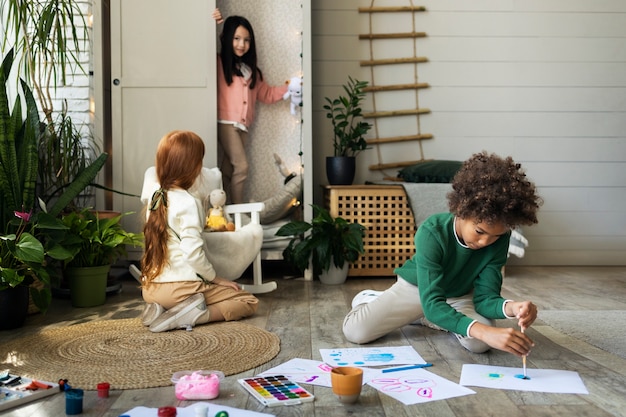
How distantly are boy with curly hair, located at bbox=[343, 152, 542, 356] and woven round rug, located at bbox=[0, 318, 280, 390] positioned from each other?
18.3 inches

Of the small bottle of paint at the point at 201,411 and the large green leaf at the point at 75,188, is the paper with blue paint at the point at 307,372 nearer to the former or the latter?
the small bottle of paint at the point at 201,411

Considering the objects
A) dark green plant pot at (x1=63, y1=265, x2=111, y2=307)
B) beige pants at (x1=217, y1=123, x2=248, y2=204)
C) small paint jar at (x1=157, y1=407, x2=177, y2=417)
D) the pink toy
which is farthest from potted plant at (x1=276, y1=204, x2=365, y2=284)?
small paint jar at (x1=157, y1=407, x2=177, y2=417)

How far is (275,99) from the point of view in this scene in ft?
14.7

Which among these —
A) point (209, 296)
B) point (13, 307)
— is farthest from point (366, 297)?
point (13, 307)

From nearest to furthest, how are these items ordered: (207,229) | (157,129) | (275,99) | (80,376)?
(80,376) < (207,229) < (157,129) < (275,99)

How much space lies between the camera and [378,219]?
438 cm

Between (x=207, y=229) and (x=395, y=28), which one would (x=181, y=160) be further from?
(x=395, y=28)

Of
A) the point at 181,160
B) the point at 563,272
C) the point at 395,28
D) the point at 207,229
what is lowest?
the point at 563,272

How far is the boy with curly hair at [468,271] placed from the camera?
2184 mm

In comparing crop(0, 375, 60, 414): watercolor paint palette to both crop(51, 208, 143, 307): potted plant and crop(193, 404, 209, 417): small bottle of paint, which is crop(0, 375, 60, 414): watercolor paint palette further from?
crop(51, 208, 143, 307): potted plant

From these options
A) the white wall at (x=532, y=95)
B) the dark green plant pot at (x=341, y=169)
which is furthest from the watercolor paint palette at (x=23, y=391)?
the white wall at (x=532, y=95)

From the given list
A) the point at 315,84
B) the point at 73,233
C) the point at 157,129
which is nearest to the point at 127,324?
the point at 73,233

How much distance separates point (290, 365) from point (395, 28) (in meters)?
3.19

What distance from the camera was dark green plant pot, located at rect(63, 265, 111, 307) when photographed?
3.39 metres
